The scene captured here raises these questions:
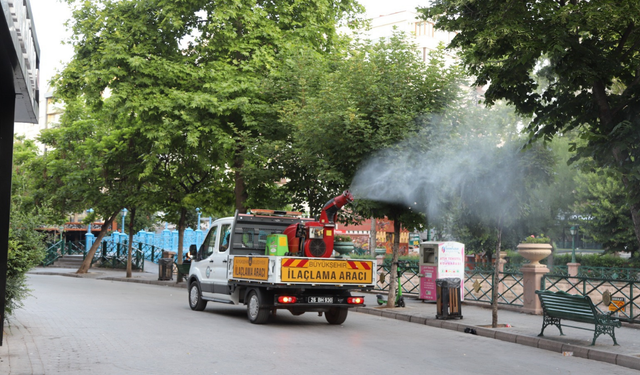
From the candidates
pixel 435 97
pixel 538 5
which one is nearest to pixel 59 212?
pixel 435 97

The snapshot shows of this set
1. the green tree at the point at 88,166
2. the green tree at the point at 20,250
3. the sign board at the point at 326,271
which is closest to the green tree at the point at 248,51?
the green tree at the point at 88,166

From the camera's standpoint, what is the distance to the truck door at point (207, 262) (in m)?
16.0

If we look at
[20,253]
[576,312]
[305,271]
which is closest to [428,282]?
[305,271]

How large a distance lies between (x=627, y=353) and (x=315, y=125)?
9.88 m

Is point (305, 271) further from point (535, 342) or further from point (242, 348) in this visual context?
point (535, 342)

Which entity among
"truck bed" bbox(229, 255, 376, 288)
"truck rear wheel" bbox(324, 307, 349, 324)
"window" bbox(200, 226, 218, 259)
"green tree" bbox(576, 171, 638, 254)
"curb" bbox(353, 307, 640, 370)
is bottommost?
"curb" bbox(353, 307, 640, 370)

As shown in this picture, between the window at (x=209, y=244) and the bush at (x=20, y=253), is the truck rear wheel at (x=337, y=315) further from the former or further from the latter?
the bush at (x=20, y=253)

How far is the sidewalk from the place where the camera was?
10891 mm

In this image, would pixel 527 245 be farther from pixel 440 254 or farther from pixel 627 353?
pixel 627 353

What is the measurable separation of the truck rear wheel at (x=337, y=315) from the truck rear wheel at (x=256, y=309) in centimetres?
147

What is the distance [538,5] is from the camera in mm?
10680

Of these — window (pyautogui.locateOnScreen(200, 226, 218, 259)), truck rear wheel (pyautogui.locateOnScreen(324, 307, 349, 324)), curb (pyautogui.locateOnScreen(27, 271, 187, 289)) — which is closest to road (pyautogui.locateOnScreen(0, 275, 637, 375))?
truck rear wheel (pyautogui.locateOnScreen(324, 307, 349, 324))

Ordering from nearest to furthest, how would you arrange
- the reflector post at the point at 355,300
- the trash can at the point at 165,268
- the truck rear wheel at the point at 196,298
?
1. the reflector post at the point at 355,300
2. the truck rear wheel at the point at 196,298
3. the trash can at the point at 165,268

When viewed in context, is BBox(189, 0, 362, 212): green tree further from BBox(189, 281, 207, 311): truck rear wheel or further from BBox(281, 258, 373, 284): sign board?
BBox(281, 258, 373, 284): sign board
